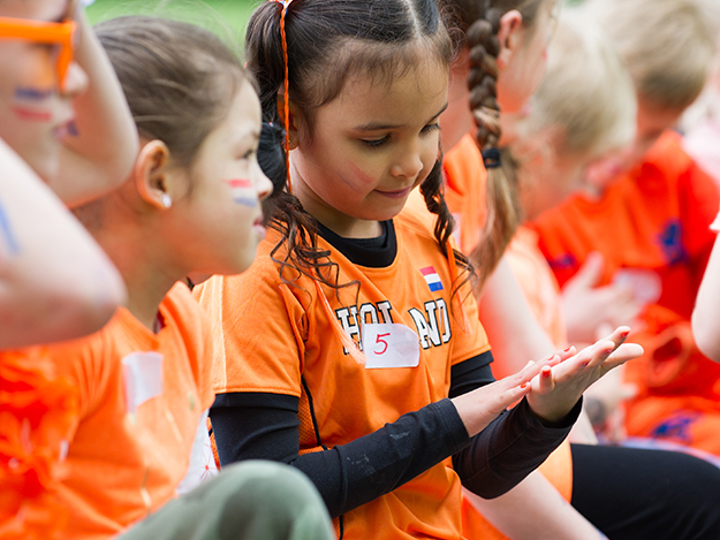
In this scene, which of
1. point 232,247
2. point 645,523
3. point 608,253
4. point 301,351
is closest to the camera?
point 232,247

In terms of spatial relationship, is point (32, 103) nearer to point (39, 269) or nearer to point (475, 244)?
point (39, 269)

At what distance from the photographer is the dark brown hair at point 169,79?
0.87 metres

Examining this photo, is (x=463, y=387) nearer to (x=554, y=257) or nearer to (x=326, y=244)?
(x=326, y=244)

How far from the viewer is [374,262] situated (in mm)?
1192

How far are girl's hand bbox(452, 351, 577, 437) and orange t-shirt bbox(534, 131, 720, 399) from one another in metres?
1.37

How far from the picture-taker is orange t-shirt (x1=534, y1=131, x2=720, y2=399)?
2361 millimetres

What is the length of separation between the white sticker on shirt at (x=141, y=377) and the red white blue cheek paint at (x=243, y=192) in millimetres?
196

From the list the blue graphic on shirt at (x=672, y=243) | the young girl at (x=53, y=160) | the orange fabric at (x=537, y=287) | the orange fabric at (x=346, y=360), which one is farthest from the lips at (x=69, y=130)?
the blue graphic on shirt at (x=672, y=243)

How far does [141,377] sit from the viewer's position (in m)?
0.87

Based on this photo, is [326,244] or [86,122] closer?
[86,122]

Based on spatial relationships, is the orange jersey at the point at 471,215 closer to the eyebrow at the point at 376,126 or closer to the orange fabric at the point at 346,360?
the orange fabric at the point at 346,360

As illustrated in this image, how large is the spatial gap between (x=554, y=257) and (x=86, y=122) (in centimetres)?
191

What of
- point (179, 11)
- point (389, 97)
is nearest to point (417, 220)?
point (389, 97)

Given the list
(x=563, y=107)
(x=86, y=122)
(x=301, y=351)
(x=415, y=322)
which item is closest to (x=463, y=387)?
(x=415, y=322)
